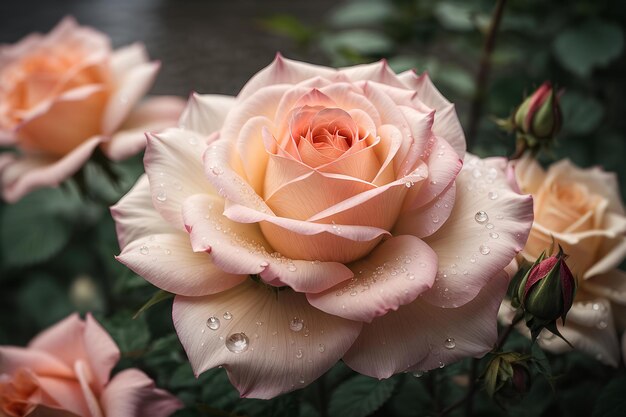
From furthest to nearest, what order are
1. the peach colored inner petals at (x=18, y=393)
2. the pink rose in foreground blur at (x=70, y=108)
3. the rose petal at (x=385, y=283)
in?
the pink rose in foreground blur at (x=70, y=108) < the peach colored inner petals at (x=18, y=393) < the rose petal at (x=385, y=283)

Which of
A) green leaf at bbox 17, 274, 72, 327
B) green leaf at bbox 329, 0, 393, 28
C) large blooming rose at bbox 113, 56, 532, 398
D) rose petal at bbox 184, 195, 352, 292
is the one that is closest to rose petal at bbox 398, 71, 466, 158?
large blooming rose at bbox 113, 56, 532, 398

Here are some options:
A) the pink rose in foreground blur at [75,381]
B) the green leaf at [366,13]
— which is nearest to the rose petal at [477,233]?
the pink rose in foreground blur at [75,381]

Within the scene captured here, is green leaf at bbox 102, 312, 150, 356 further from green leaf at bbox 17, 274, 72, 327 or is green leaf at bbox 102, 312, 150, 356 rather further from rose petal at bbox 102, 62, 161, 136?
green leaf at bbox 17, 274, 72, 327

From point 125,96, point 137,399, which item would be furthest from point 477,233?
point 125,96

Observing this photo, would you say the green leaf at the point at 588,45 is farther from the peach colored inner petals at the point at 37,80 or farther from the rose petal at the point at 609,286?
the peach colored inner petals at the point at 37,80

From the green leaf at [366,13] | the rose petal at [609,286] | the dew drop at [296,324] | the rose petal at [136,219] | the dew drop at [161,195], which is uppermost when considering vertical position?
the dew drop at [161,195]

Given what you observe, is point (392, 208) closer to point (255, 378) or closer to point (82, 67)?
point (255, 378)

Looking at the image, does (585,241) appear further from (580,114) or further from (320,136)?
(580,114)

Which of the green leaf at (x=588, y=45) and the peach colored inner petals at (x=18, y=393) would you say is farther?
the green leaf at (x=588, y=45)

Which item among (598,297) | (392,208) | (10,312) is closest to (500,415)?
(598,297)
